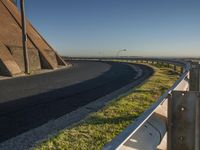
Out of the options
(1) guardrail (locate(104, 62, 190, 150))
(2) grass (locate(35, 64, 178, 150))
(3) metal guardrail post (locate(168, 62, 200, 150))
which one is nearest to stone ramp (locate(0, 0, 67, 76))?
(2) grass (locate(35, 64, 178, 150))

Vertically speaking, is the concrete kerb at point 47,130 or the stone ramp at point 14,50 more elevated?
the stone ramp at point 14,50

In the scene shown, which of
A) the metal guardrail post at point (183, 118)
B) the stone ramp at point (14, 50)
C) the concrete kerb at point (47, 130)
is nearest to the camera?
the metal guardrail post at point (183, 118)

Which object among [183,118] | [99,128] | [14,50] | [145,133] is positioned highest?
[14,50]

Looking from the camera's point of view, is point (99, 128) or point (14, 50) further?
point (14, 50)

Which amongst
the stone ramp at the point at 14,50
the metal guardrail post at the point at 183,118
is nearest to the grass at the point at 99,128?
the metal guardrail post at the point at 183,118

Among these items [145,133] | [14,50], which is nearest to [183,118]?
[145,133]

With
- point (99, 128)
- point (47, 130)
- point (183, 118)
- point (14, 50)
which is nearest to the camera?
point (183, 118)

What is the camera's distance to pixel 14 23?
32.4 meters

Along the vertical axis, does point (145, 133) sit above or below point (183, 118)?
below

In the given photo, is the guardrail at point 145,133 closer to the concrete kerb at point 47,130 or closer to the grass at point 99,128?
the grass at point 99,128

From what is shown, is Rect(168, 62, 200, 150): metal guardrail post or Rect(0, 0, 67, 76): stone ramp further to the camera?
Rect(0, 0, 67, 76): stone ramp

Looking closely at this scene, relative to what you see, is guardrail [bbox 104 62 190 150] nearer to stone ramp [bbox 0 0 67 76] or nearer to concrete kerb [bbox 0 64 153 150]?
concrete kerb [bbox 0 64 153 150]

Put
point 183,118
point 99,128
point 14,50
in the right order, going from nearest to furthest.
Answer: point 183,118 < point 99,128 < point 14,50

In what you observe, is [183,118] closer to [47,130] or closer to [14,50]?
[47,130]
